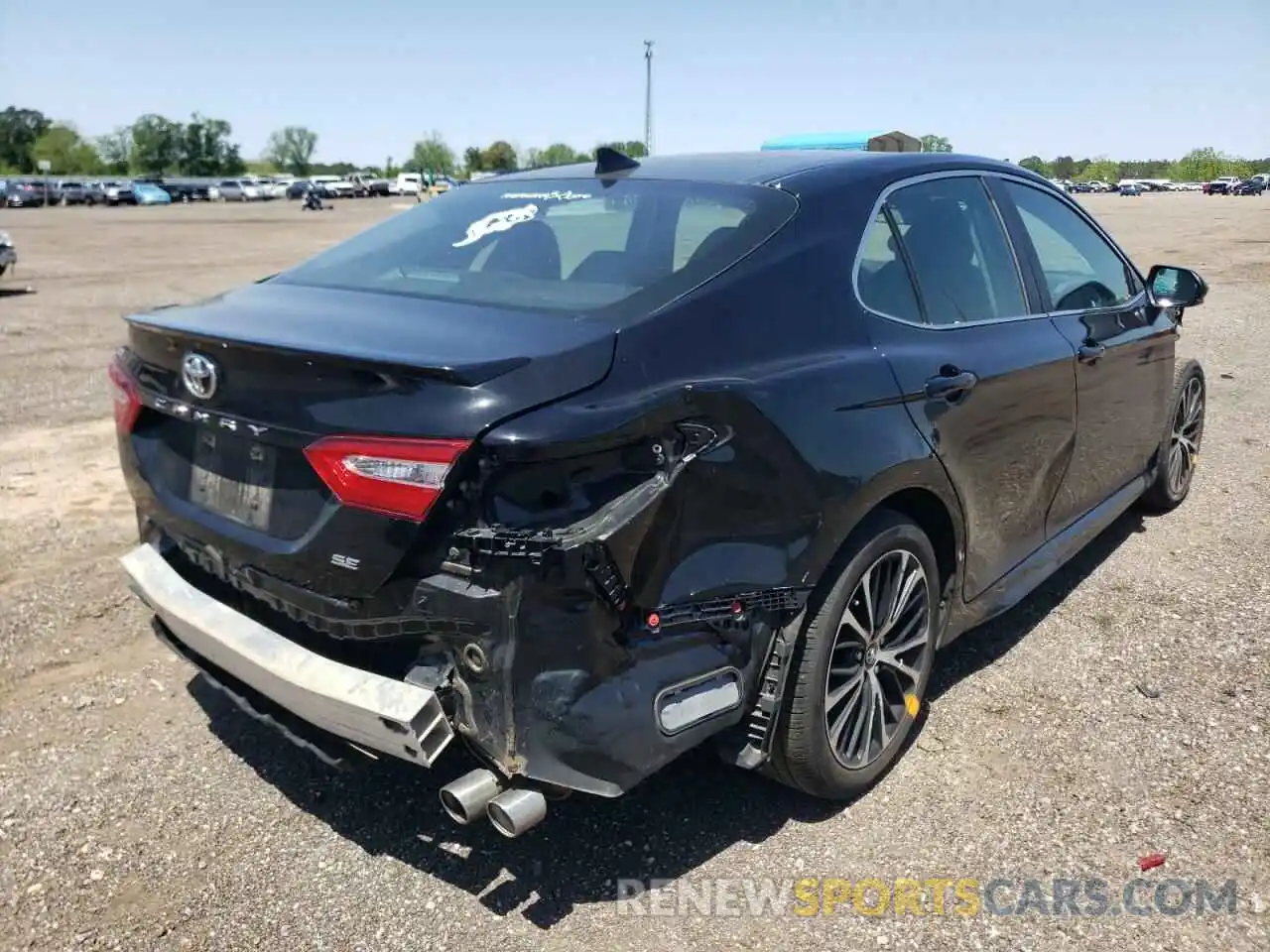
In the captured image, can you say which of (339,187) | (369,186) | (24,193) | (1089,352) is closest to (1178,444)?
(1089,352)

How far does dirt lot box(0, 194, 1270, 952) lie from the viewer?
98.7 inches

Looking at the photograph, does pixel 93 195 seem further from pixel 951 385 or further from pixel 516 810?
pixel 516 810

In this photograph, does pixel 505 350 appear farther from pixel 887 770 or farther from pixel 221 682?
pixel 887 770

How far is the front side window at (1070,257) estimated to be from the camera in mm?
3922

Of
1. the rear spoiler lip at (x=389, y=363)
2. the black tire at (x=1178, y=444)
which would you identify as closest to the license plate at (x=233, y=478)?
the rear spoiler lip at (x=389, y=363)

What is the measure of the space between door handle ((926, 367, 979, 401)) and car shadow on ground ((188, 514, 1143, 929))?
1.14 meters

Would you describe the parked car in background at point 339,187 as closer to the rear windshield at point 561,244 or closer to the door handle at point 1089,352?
the rear windshield at point 561,244

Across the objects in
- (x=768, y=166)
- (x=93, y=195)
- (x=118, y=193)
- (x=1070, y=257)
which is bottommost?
(x=1070, y=257)

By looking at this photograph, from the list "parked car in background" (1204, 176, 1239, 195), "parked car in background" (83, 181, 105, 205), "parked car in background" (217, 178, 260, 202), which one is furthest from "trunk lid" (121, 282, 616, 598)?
"parked car in background" (1204, 176, 1239, 195)

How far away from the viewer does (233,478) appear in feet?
8.45

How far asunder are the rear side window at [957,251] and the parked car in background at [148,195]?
7203cm

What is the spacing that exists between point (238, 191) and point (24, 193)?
743 inches

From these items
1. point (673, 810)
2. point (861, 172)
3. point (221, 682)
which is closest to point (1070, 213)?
point (861, 172)

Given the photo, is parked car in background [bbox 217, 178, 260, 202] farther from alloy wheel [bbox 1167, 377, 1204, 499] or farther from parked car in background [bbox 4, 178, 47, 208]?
alloy wheel [bbox 1167, 377, 1204, 499]
